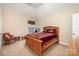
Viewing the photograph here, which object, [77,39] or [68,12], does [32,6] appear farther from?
[77,39]

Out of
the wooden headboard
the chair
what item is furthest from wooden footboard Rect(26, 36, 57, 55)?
the chair

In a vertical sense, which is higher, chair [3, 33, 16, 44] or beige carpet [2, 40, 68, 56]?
chair [3, 33, 16, 44]

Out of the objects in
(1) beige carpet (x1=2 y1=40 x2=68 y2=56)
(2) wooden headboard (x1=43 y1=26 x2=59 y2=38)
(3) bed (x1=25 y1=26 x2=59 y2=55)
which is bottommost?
(1) beige carpet (x1=2 y1=40 x2=68 y2=56)

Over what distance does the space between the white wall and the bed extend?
0.30 feet

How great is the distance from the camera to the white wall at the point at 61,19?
2.11m

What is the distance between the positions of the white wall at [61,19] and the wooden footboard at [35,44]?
304 millimetres

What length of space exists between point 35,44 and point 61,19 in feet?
2.18

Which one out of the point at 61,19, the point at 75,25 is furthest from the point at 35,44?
the point at 75,25

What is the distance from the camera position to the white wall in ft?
6.93

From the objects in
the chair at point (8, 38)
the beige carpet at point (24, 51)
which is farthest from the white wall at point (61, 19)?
the chair at point (8, 38)

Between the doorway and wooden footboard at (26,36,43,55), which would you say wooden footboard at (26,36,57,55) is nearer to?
wooden footboard at (26,36,43,55)

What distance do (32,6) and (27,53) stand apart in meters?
0.86

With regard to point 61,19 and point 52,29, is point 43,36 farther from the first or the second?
point 61,19

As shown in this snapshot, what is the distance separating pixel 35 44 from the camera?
2.13 m
